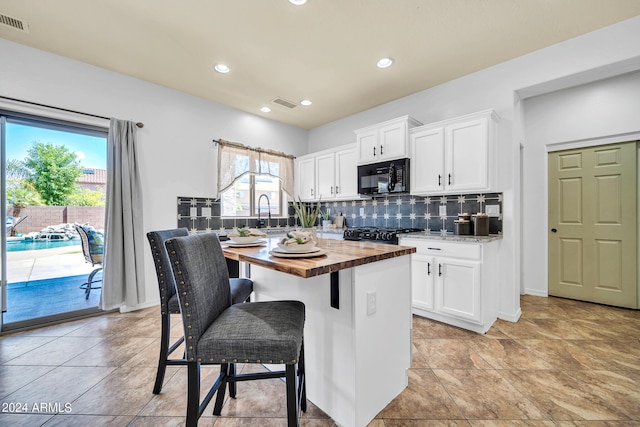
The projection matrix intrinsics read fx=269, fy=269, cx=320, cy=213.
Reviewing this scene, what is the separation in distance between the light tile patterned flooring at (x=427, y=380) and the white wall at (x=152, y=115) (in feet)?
3.86

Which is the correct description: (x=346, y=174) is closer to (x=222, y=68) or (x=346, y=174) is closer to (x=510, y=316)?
(x=222, y=68)

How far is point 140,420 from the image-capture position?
1493mm

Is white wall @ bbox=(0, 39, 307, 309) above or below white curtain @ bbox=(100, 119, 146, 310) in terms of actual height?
above

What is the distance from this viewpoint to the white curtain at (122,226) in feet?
9.68

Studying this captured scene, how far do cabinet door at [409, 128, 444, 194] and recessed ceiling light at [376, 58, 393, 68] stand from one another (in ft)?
2.78

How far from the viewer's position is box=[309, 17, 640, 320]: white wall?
2.39m

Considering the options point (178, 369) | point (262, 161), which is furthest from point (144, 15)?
point (178, 369)

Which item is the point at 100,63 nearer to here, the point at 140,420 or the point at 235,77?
the point at 235,77

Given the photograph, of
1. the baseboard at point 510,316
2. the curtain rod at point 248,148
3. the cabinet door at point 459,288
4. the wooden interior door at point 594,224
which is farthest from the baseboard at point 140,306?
the wooden interior door at point 594,224

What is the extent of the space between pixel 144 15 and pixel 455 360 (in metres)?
3.73

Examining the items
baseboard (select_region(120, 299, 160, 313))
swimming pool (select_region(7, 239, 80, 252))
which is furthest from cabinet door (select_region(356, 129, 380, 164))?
swimming pool (select_region(7, 239, 80, 252))

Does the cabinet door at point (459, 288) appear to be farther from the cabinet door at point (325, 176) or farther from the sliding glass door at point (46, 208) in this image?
the sliding glass door at point (46, 208)

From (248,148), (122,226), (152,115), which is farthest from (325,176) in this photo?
(122,226)

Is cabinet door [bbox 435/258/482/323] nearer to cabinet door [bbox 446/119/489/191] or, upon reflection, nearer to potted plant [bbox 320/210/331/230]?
cabinet door [bbox 446/119/489/191]
